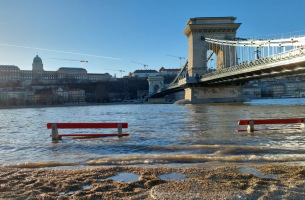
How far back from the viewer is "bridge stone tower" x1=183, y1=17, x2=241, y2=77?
139ft

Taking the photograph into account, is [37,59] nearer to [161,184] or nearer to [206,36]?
[206,36]

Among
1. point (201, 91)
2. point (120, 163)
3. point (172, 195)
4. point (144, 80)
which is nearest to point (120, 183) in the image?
point (172, 195)

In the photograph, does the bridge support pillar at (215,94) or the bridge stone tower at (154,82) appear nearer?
the bridge support pillar at (215,94)

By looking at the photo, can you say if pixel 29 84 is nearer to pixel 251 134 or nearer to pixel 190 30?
pixel 190 30

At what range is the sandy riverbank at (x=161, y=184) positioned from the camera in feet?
10.5

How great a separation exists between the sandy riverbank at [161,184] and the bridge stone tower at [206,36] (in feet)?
129

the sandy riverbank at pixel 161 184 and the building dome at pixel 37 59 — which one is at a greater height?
the building dome at pixel 37 59

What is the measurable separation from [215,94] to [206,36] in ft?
31.0

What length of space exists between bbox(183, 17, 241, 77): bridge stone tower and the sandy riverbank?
1552 inches

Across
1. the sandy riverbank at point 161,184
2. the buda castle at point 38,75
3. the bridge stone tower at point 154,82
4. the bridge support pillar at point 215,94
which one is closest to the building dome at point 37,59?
the buda castle at point 38,75

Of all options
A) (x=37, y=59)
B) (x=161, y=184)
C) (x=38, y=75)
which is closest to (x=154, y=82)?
(x=38, y=75)

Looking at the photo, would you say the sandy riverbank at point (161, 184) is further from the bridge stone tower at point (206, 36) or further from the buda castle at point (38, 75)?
the buda castle at point (38, 75)

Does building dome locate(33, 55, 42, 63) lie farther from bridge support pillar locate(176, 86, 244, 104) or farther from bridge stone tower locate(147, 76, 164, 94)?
bridge support pillar locate(176, 86, 244, 104)

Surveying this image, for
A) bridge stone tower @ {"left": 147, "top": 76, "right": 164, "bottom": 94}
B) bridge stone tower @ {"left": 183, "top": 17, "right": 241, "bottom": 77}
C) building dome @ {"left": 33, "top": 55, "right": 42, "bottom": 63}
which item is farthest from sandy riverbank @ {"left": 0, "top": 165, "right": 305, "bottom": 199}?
building dome @ {"left": 33, "top": 55, "right": 42, "bottom": 63}
